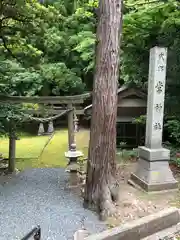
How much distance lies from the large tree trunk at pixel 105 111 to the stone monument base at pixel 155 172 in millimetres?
967

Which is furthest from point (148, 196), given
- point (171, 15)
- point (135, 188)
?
point (171, 15)

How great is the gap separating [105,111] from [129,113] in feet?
16.6

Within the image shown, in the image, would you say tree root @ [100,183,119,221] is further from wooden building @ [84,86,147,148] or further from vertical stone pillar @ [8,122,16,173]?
wooden building @ [84,86,147,148]

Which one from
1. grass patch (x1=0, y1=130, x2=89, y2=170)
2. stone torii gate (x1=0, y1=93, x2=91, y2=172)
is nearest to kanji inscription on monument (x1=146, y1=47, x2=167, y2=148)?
stone torii gate (x1=0, y1=93, x2=91, y2=172)

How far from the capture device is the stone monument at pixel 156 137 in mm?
4766

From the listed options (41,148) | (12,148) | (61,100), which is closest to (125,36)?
(61,100)

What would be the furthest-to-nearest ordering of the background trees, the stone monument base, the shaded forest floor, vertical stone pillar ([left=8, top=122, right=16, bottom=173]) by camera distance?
the background trees
vertical stone pillar ([left=8, top=122, right=16, bottom=173])
the stone monument base
the shaded forest floor

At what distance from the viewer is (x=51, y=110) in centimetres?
539

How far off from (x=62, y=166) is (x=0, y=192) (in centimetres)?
223

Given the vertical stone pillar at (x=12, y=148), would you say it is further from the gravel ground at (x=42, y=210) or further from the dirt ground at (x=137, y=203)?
the dirt ground at (x=137, y=203)

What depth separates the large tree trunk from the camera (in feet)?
12.6

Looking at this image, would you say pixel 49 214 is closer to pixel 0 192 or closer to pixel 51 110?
pixel 0 192

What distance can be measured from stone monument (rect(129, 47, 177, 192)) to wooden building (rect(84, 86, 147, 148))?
337 cm

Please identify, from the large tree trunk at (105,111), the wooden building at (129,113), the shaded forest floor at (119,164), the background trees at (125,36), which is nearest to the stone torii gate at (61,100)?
the background trees at (125,36)
